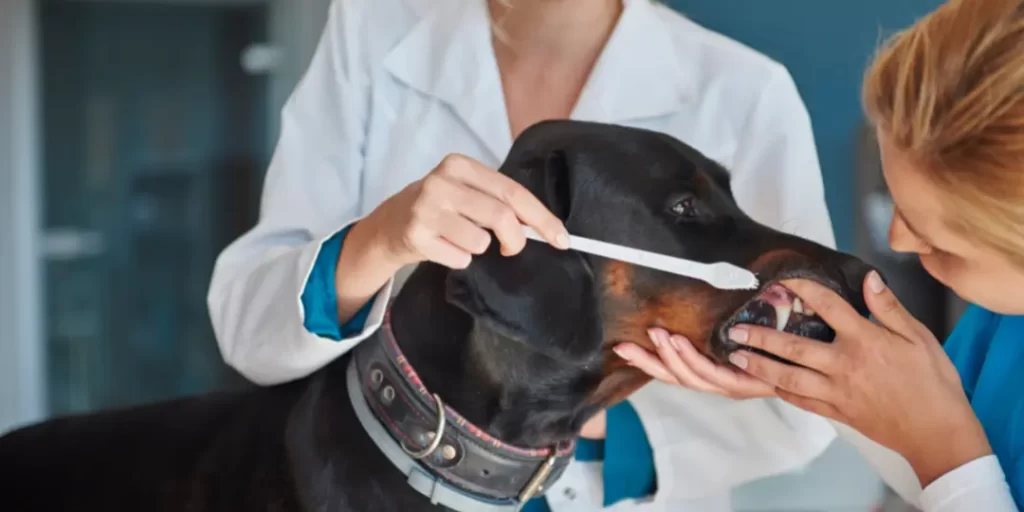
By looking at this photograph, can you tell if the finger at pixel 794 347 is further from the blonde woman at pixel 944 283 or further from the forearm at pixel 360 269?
the forearm at pixel 360 269

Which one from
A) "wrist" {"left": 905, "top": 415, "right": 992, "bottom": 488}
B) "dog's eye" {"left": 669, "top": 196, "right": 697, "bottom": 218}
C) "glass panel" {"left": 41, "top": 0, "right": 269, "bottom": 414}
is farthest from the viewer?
"glass panel" {"left": 41, "top": 0, "right": 269, "bottom": 414}

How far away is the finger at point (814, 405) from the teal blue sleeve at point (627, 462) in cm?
26

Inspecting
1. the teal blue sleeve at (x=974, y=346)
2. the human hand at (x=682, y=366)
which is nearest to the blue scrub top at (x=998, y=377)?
the teal blue sleeve at (x=974, y=346)

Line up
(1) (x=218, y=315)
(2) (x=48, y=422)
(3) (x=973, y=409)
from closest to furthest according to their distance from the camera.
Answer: (3) (x=973, y=409) → (1) (x=218, y=315) → (2) (x=48, y=422)

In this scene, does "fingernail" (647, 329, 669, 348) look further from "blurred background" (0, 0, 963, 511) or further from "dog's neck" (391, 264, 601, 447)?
"blurred background" (0, 0, 963, 511)

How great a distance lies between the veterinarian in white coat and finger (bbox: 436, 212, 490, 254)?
34 centimetres

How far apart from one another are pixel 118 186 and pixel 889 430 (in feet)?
9.11

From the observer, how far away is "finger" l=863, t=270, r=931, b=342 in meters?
1.03

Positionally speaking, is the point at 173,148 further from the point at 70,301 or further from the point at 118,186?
the point at 70,301

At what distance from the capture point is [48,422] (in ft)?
4.72

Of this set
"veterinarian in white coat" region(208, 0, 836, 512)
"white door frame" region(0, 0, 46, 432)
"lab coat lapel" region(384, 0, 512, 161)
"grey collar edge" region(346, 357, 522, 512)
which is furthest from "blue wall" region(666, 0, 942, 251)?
"white door frame" region(0, 0, 46, 432)

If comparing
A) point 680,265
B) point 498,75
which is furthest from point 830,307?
point 498,75

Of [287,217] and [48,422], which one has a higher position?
[287,217]

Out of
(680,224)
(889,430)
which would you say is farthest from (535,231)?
(889,430)
